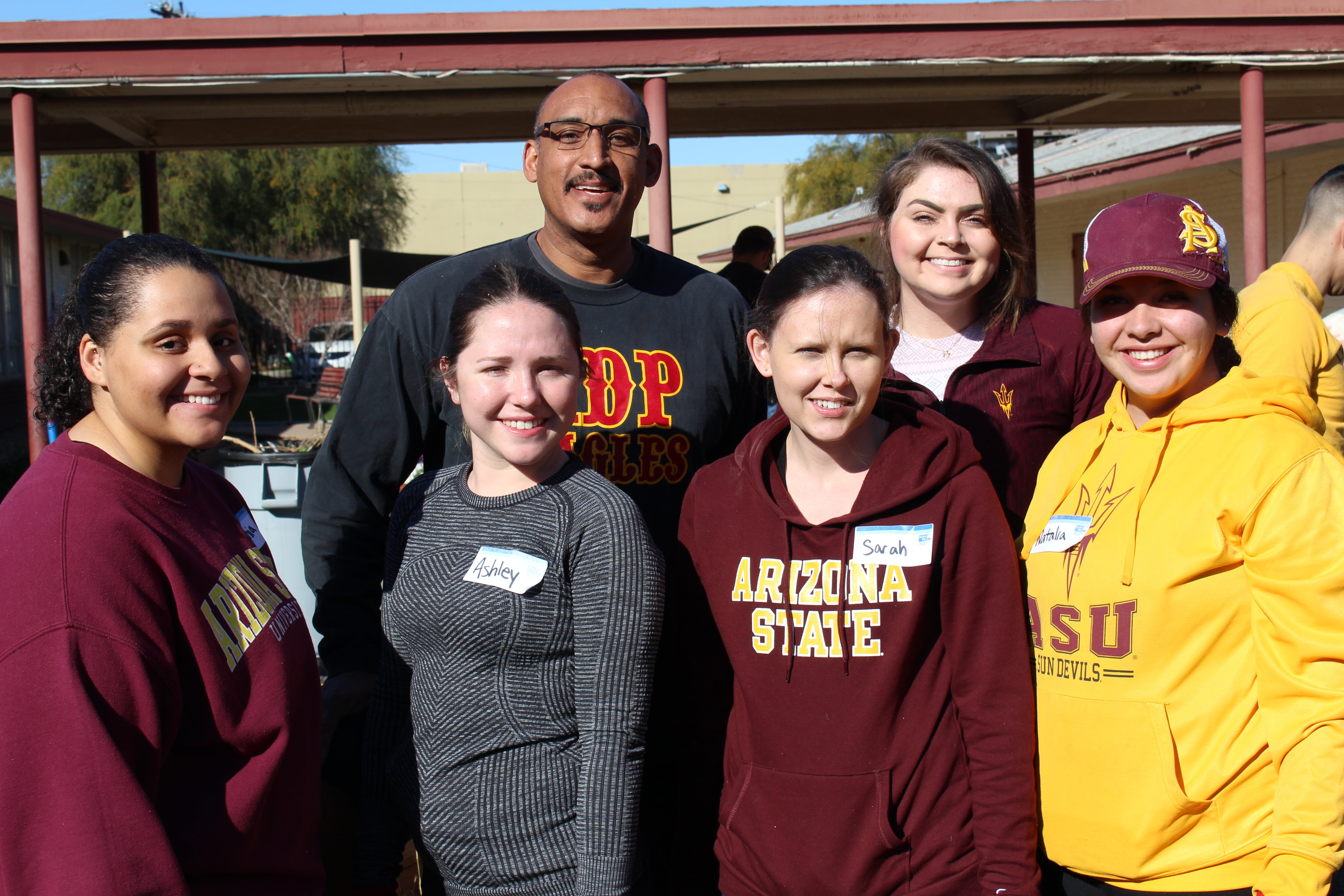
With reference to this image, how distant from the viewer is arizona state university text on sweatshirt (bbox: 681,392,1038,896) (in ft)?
6.30

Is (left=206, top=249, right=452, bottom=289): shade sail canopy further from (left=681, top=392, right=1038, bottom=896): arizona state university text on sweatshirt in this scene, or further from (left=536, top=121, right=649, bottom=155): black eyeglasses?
(left=681, top=392, right=1038, bottom=896): arizona state university text on sweatshirt

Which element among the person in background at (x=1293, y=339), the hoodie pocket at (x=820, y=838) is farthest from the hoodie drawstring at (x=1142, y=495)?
the person in background at (x=1293, y=339)

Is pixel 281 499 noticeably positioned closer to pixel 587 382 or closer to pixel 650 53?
pixel 587 382

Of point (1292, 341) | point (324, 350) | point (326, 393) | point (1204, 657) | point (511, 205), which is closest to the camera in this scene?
point (1204, 657)

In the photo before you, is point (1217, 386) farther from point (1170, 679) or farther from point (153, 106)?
point (153, 106)

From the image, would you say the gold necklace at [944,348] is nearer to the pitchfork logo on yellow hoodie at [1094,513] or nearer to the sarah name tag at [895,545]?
the pitchfork logo on yellow hoodie at [1094,513]

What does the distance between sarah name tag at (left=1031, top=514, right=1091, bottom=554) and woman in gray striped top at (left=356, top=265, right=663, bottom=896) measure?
2.61 feet

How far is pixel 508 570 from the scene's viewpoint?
1978mm

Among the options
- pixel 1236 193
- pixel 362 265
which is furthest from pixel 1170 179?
pixel 362 265

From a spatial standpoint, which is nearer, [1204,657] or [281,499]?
[1204,657]

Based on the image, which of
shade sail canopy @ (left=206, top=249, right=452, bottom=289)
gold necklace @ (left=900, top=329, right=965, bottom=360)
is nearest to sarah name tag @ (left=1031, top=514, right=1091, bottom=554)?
gold necklace @ (left=900, top=329, right=965, bottom=360)

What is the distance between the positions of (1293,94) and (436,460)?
8351 mm

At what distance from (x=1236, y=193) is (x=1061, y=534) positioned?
12141 millimetres

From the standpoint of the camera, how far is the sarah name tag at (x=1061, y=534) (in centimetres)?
199
